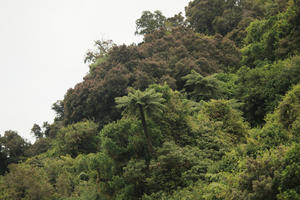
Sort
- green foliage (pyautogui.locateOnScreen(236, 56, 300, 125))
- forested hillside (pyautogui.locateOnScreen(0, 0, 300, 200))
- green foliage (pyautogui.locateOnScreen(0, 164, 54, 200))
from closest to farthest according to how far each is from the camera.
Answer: forested hillside (pyautogui.locateOnScreen(0, 0, 300, 200))
green foliage (pyautogui.locateOnScreen(0, 164, 54, 200))
green foliage (pyautogui.locateOnScreen(236, 56, 300, 125))

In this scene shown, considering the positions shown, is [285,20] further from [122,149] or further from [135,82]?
[122,149]

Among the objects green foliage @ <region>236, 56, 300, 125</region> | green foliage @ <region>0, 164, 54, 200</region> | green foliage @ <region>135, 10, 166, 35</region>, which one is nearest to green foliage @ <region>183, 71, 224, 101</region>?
green foliage @ <region>236, 56, 300, 125</region>

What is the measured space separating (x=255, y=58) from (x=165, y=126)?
17075mm

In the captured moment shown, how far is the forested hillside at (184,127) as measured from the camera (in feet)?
32.7

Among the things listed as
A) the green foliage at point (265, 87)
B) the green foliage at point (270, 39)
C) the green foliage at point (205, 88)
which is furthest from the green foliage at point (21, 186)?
the green foliage at point (270, 39)

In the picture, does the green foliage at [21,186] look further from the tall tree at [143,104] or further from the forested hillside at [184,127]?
the tall tree at [143,104]

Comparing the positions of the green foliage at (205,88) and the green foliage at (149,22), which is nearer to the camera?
the green foliage at (205,88)

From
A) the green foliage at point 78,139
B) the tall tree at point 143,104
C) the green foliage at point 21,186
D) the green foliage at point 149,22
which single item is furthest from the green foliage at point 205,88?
the green foliage at point 149,22

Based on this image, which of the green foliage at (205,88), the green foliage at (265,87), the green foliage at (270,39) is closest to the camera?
the green foliage at (265,87)

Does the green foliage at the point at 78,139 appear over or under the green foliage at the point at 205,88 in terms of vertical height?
under

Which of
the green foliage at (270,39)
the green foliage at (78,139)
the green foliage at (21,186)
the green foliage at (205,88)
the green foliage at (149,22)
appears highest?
the green foliage at (149,22)

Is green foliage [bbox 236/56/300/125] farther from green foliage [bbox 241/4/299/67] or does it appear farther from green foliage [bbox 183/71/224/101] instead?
green foliage [bbox 241/4/299/67]

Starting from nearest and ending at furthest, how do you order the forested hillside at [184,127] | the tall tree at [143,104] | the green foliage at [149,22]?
the forested hillside at [184,127], the tall tree at [143,104], the green foliage at [149,22]

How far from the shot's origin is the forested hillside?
9.98m
